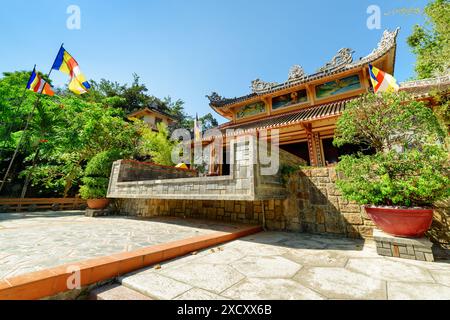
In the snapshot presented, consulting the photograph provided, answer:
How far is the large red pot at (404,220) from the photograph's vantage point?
7.92 ft

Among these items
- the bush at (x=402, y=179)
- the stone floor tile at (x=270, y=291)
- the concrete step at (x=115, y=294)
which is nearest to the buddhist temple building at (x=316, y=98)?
the bush at (x=402, y=179)

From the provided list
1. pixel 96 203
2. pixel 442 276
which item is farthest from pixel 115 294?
pixel 96 203

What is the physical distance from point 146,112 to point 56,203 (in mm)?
13837

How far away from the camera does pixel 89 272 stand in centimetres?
178

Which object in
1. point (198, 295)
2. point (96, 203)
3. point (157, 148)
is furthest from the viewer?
point (157, 148)

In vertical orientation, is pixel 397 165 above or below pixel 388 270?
above

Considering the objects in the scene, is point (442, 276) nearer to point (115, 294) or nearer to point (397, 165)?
point (397, 165)

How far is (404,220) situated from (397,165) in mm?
793

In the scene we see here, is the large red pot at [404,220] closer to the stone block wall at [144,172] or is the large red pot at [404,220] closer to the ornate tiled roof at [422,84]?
the stone block wall at [144,172]

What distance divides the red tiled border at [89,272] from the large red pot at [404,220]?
2.81 m

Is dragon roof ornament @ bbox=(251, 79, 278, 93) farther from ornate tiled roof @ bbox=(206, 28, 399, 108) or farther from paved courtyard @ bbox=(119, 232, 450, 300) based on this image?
paved courtyard @ bbox=(119, 232, 450, 300)

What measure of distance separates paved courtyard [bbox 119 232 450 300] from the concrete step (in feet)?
0.14

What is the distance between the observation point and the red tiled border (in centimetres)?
145
